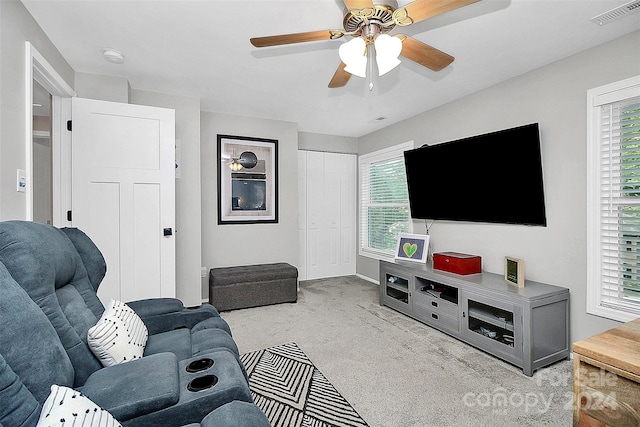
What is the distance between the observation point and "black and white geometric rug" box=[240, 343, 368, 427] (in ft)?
5.88

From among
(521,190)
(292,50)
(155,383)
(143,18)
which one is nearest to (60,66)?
(143,18)

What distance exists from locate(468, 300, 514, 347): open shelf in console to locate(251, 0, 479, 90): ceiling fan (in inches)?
80.1

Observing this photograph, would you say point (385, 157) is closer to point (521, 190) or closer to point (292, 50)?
point (521, 190)

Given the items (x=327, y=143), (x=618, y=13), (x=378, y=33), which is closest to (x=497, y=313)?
(x=618, y=13)

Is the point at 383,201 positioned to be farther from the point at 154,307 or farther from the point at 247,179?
the point at 154,307

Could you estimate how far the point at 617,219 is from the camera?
223 cm

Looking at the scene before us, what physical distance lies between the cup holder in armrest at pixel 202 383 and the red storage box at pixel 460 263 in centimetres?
257

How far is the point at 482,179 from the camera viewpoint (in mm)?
3023

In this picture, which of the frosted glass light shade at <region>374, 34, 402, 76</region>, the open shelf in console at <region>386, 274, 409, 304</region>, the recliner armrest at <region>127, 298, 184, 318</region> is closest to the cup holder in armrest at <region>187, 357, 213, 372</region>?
the recliner armrest at <region>127, 298, 184, 318</region>

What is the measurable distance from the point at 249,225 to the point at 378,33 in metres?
3.15

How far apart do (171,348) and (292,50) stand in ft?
7.45

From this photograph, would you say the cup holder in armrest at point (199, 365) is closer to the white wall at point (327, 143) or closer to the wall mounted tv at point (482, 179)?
the wall mounted tv at point (482, 179)

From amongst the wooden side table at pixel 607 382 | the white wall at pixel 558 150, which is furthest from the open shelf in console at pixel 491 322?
the wooden side table at pixel 607 382

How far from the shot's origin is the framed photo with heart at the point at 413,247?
370 centimetres
